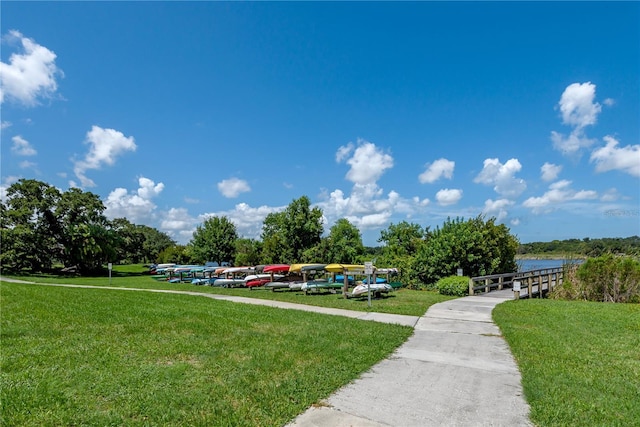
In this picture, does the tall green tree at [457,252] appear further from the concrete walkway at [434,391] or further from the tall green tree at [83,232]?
the tall green tree at [83,232]

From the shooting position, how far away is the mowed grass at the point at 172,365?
3838 millimetres

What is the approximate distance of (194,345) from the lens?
254 inches

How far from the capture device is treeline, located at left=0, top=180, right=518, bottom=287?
21312mm

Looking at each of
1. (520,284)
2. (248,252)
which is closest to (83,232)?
(248,252)

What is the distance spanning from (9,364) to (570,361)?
333 inches

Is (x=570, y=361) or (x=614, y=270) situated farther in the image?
(x=614, y=270)

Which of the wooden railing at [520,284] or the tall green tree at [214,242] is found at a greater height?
the tall green tree at [214,242]

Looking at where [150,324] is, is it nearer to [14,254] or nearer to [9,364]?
[9,364]

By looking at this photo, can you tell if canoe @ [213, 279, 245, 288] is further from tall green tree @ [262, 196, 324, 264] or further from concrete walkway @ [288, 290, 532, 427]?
concrete walkway @ [288, 290, 532, 427]

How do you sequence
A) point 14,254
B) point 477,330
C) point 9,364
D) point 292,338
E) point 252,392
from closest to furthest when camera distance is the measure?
point 252,392
point 9,364
point 292,338
point 477,330
point 14,254

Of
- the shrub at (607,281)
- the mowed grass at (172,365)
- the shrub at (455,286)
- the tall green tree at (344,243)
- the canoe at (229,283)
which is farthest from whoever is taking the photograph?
the tall green tree at (344,243)

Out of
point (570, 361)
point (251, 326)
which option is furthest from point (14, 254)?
point (570, 361)

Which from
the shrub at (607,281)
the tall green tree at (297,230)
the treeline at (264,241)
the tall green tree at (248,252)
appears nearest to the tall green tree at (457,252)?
the treeline at (264,241)

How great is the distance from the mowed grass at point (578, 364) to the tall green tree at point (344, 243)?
73.0 feet
